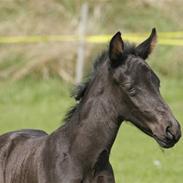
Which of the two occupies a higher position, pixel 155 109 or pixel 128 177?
pixel 155 109

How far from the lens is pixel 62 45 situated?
21.1 meters

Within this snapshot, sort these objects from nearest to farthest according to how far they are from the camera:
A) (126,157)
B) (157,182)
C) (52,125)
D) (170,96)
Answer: (157,182) → (126,157) → (52,125) → (170,96)

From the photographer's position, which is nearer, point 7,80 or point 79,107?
point 79,107

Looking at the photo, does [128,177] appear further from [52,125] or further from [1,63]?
[1,63]

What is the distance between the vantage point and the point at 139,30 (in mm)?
22469

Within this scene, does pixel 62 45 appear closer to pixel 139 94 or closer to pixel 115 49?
pixel 115 49

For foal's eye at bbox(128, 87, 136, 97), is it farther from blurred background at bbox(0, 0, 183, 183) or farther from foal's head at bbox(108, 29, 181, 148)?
blurred background at bbox(0, 0, 183, 183)

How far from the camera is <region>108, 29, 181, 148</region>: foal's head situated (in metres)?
5.67

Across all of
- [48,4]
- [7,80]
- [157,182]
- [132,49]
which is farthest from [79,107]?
[48,4]

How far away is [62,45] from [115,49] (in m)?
15.2

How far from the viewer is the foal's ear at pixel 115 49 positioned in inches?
231

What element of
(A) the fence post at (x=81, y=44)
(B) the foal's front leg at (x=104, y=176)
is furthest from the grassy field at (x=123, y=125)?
(B) the foal's front leg at (x=104, y=176)

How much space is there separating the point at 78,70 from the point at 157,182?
1035 centimetres

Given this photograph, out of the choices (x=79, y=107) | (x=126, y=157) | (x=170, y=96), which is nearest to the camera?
(x=79, y=107)
